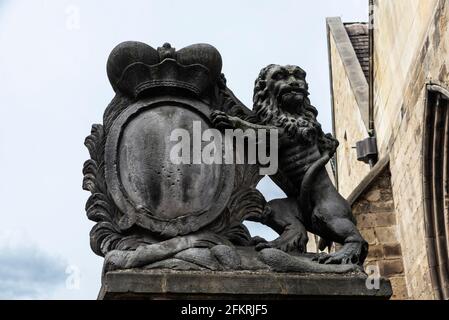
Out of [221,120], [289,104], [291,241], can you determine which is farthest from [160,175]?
[289,104]

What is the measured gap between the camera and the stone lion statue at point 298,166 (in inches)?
159

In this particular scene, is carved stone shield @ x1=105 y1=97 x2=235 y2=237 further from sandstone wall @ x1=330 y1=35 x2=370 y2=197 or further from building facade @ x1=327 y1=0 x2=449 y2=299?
sandstone wall @ x1=330 y1=35 x2=370 y2=197

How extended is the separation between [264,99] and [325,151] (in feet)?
1.57

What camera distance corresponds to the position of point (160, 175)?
3891 millimetres

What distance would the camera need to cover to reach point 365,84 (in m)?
17.0

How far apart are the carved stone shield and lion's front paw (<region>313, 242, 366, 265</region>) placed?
1.92 ft

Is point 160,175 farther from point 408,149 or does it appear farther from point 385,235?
point 385,235

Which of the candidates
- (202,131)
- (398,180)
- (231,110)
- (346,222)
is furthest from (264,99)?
(398,180)

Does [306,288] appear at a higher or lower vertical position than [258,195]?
lower

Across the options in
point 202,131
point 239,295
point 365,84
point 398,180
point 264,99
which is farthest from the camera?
point 365,84

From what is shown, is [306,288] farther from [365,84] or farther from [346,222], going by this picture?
[365,84]

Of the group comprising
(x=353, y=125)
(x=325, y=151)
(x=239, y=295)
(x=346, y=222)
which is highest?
(x=353, y=125)

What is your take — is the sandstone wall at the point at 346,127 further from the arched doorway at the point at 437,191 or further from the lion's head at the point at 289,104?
the lion's head at the point at 289,104

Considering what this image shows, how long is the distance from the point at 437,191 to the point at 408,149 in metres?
1.40
